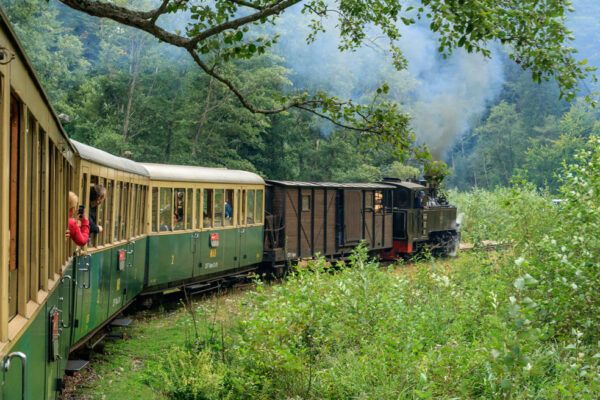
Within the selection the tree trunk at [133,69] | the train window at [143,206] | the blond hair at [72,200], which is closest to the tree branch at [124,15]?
the blond hair at [72,200]

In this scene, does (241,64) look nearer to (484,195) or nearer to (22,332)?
(484,195)

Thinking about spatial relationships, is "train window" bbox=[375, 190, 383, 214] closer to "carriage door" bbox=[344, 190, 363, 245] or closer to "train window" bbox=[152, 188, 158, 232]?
"carriage door" bbox=[344, 190, 363, 245]

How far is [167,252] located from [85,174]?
506cm

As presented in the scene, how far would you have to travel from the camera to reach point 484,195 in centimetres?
3428

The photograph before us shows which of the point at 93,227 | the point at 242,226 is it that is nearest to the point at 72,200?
the point at 93,227

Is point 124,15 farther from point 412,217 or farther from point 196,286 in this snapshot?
point 412,217

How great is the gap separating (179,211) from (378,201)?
9.72 meters

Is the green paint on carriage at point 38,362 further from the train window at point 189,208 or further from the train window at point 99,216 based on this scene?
the train window at point 189,208

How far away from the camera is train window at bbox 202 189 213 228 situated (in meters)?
12.9

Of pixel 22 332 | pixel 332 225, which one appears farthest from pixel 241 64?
pixel 22 332

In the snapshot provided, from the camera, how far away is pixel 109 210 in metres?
8.04

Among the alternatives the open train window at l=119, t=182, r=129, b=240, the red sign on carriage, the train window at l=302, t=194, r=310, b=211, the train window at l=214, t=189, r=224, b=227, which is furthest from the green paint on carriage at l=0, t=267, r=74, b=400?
the train window at l=302, t=194, r=310, b=211

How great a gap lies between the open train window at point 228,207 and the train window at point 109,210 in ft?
18.0

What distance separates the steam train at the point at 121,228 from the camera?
2.72 meters
